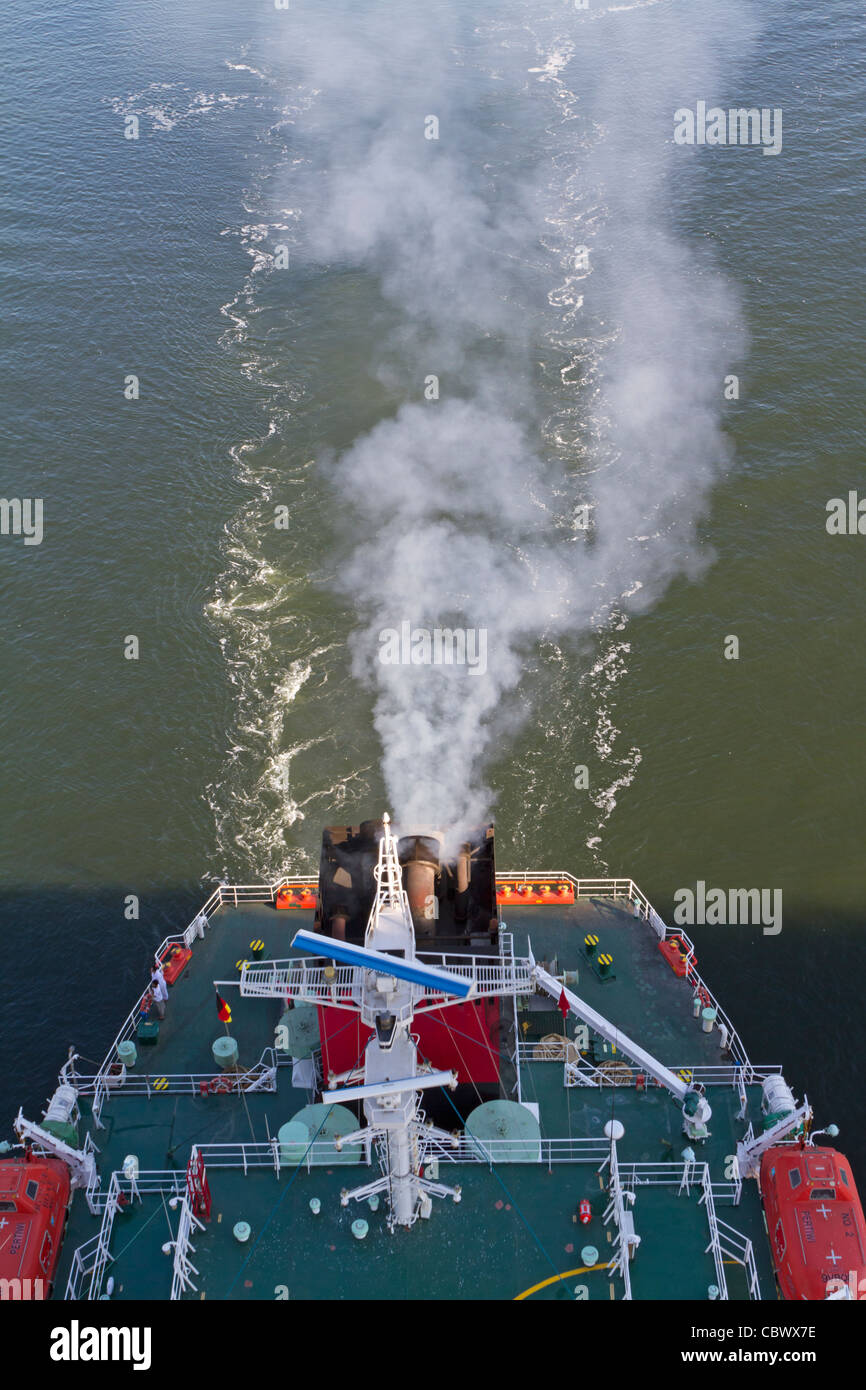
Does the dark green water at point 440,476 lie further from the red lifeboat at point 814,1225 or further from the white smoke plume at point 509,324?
the red lifeboat at point 814,1225

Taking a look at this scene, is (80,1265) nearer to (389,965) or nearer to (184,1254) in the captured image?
(184,1254)

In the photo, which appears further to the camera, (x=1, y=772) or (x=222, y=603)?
(x=222, y=603)

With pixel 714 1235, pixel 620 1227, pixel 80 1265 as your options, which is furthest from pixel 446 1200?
pixel 80 1265

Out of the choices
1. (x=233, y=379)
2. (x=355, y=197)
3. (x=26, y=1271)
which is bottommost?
(x=26, y=1271)
